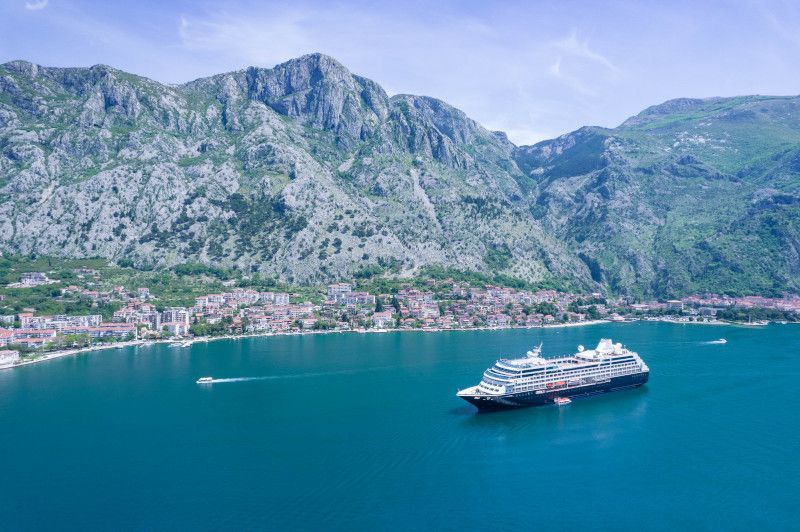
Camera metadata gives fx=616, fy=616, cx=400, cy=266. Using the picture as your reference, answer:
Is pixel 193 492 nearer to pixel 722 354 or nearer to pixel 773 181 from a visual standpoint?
pixel 722 354

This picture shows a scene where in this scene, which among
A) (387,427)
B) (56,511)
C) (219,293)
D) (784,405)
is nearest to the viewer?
Answer: (56,511)

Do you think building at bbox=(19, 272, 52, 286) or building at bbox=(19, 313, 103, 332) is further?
building at bbox=(19, 272, 52, 286)

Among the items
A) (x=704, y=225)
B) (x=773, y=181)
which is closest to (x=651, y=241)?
(x=704, y=225)

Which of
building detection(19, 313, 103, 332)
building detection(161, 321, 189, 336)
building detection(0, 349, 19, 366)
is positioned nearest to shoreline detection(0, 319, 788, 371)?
building detection(0, 349, 19, 366)

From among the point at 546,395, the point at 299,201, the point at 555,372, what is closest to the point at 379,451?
the point at 546,395

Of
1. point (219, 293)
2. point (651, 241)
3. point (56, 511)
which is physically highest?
point (651, 241)

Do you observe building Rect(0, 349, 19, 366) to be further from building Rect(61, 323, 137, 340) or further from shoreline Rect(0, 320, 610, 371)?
building Rect(61, 323, 137, 340)

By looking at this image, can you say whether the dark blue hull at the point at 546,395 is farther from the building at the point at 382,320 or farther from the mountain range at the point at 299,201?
the mountain range at the point at 299,201
